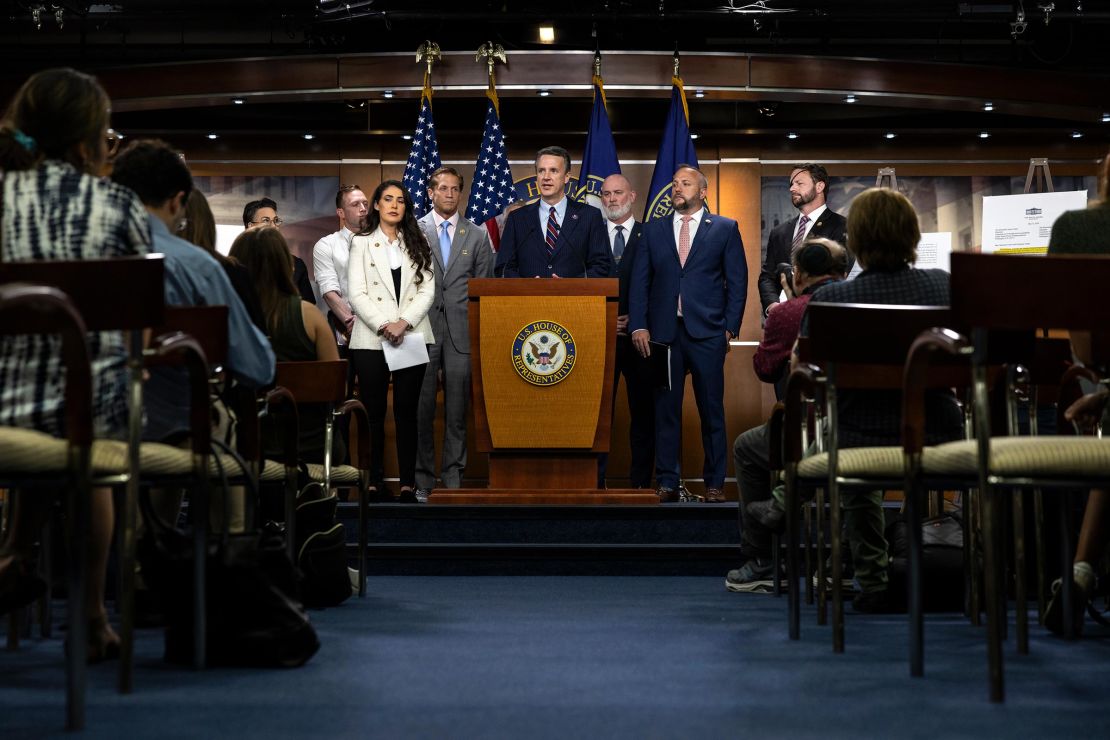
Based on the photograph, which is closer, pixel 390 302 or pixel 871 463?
pixel 871 463

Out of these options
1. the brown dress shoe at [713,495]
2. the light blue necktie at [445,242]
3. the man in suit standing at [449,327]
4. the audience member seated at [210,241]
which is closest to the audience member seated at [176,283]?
the audience member seated at [210,241]

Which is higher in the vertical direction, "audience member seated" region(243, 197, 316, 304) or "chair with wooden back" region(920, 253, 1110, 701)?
"audience member seated" region(243, 197, 316, 304)

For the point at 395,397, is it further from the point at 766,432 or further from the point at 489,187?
the point at 766,432

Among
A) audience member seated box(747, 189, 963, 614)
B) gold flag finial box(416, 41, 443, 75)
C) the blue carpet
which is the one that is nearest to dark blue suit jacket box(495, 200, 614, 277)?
gold flag finial box(416, 41, 443, 75)

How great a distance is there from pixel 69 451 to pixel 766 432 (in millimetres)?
3214

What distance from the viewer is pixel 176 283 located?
3.40m

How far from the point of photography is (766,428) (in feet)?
16.5

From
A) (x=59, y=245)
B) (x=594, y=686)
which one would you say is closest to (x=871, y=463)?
(x=594, y=686)

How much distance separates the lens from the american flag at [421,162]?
324 inches

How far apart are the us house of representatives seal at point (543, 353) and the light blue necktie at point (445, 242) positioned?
1.26m

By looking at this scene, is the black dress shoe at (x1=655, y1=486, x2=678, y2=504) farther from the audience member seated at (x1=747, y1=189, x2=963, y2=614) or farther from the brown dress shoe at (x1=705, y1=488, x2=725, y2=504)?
the audience member seated at (x1=747, y1=189, x2=963, y2=614)

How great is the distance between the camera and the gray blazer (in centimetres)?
720

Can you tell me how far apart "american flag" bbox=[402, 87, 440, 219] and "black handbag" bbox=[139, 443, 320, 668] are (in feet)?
17.3

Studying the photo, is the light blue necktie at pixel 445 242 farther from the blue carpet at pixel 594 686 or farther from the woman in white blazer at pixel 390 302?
the blue carpet at pixel 594 686
